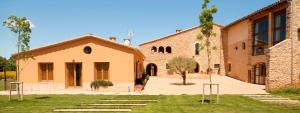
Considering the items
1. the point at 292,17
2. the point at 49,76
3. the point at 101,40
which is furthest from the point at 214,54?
the point at 49,76

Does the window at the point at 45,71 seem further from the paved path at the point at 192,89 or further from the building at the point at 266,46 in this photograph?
the building at the point at 266,46

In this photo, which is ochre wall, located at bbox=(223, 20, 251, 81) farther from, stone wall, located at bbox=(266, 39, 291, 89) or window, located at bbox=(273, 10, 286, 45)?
stone wall, located at bbox=(266, 39, 291, 89)

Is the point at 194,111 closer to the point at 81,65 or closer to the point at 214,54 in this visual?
the point at 81,65

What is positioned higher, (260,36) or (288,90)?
(260,36)

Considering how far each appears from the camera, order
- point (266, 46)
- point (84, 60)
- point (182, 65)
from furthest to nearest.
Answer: point (182, 65), point (266, 46), point (84, 60)

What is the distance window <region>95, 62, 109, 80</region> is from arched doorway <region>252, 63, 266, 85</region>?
51.8 feet

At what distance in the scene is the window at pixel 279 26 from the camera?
2417 centimetres

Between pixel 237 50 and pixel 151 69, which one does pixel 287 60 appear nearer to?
pixel 237 50

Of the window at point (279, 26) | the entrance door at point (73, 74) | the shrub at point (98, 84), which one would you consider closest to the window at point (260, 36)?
the window at point (279, 26)

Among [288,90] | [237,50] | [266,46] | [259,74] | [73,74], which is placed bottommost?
[288,90]

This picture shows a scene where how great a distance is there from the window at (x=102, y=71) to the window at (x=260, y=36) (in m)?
15.9

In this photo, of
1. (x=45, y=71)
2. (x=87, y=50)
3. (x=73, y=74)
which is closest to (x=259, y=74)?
(x=87, y=50)

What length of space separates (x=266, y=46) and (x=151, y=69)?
1969 cm

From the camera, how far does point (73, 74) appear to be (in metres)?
24.0
